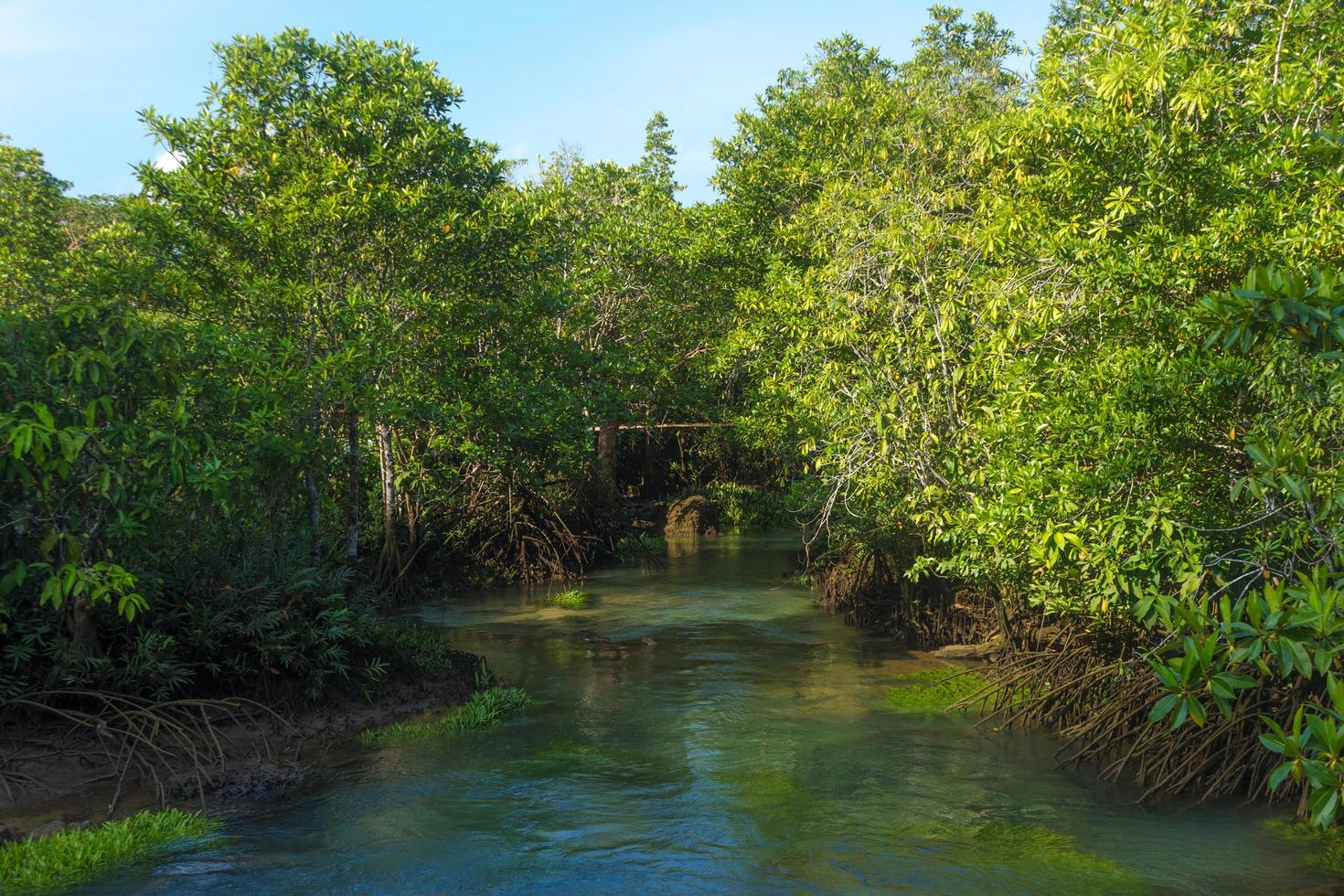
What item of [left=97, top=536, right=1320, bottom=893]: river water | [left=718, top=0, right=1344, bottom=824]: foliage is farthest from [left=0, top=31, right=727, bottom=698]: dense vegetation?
[left=718, top=0, right=1344, bottom=824]: foliage

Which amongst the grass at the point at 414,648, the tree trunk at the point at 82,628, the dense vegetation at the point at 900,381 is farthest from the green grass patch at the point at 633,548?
the tree trunk at the point at 82,628

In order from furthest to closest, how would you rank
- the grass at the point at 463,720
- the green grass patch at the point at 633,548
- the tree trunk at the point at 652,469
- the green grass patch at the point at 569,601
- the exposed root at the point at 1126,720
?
1. the tree trunk at the point at 652,469
2. the green grass patch at the point at 633,548
3. the green grass patch at the point at 569,601
4. the grass at the point at 463,720
5. the exposed root at the point at 1126,720

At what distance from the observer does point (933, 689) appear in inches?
452

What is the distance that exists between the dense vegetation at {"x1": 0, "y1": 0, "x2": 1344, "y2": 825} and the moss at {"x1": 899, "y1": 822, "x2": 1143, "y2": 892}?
1.07 metres

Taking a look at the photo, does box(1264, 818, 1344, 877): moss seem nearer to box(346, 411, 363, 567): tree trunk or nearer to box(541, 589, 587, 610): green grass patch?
box(346, 411, 363, 567): tree trunk

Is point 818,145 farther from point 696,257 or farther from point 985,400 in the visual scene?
point 985,400

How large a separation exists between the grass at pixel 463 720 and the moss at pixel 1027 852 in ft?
15.1

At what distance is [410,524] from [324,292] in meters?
6.21

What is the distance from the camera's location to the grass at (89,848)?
6.51 m

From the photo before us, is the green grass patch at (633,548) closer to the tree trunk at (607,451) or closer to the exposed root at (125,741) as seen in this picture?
the tree trunk at (607,451)

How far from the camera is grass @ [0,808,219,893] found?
6.51m

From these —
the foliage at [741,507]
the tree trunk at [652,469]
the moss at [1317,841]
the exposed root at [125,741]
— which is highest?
the tree trunk at [652,469]

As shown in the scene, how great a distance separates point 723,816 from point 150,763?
4.64m

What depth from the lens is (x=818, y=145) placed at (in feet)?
62.6
